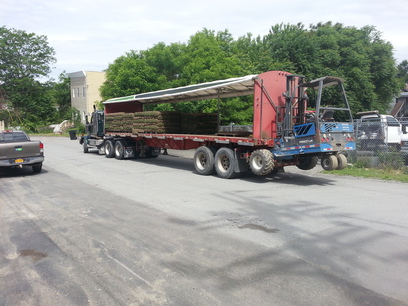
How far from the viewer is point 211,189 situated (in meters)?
10.0

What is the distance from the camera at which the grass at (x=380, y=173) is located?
39.0 feet

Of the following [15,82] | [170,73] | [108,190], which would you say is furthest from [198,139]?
[15,82]

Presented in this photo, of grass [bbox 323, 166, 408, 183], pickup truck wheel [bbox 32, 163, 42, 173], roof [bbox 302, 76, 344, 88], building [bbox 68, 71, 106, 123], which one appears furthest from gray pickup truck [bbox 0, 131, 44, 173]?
building [bbox 68, 71, 106, 123]

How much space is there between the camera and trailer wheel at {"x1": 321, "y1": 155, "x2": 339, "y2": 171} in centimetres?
1048

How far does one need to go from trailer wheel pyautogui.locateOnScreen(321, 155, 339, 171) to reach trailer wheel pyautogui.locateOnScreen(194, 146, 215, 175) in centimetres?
388

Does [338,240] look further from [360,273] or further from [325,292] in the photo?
[325,292]

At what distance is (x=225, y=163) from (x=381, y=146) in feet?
22.1

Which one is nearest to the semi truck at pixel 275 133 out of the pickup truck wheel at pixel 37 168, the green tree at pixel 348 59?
the pickup truck wheel at pixel 37 168

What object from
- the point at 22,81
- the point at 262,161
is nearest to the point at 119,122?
the point at 262,161

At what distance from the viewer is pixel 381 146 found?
46.4ft

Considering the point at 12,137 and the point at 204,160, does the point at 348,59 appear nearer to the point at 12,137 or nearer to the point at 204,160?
the point at 204,160

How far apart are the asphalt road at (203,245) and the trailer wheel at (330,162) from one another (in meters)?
0.75

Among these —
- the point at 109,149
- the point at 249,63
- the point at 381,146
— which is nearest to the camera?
the point at 381,146

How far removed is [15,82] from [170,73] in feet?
129
